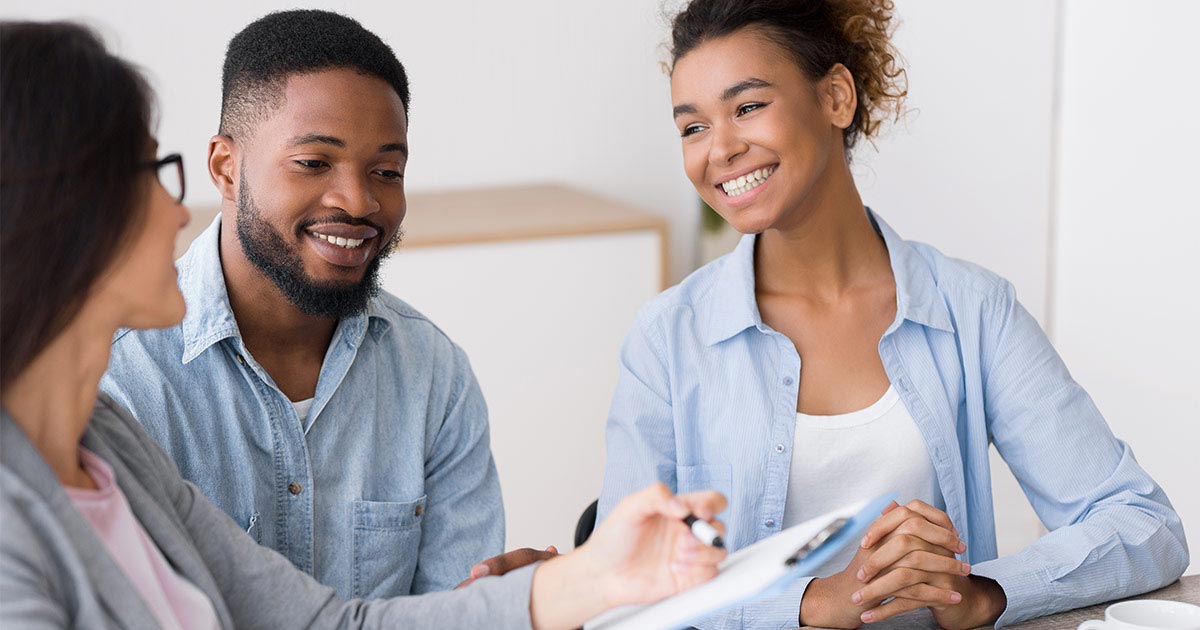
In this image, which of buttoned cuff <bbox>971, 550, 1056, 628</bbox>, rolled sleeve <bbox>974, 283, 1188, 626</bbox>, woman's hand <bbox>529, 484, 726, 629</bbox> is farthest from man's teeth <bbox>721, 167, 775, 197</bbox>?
woman's hand <bbox>529, 484, 726, 629</bbox>

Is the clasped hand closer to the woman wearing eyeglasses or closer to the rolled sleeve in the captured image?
the rolled sleeve

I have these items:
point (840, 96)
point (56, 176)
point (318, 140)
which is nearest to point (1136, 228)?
point (840, 96)

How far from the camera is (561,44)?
12.5ft

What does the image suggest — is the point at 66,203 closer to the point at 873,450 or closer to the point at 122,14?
the point at 873,450

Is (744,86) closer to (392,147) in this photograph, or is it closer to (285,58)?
(392,147)

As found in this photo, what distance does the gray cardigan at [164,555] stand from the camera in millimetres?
923

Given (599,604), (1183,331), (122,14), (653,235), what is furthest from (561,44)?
(599,604)

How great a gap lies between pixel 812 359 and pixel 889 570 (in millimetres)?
406

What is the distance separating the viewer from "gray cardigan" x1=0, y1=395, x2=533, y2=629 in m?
0.92

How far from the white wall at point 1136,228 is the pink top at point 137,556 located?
267 cm

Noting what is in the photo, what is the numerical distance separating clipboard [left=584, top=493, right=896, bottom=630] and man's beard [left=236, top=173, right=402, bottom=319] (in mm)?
696

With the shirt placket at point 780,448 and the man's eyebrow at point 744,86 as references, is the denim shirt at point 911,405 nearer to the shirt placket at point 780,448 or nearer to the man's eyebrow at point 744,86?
the shirt placket at point 780,448

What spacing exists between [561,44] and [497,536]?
2.33m

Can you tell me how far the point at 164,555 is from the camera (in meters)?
1.11
